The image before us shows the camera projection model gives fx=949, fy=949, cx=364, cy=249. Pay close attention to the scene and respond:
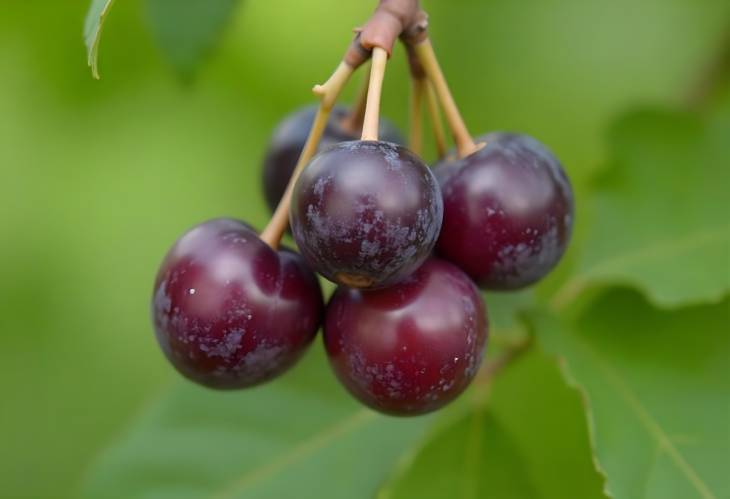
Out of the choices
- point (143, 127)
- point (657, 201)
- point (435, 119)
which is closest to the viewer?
point (435, 119)

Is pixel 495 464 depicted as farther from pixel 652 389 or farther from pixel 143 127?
pixel 143 127

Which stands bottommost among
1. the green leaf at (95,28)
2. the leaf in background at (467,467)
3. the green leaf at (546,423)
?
the green leaf at (546,423)

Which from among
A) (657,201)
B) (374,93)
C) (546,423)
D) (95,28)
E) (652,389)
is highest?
(95,28)

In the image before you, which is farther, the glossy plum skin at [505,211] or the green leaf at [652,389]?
the green leaf at [652,389]

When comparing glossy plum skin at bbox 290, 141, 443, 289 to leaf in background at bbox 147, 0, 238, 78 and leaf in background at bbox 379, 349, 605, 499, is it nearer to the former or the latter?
leaf in background at bbox 379, 349, 605, 499

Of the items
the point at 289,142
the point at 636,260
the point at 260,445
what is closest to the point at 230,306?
the point at 289,142

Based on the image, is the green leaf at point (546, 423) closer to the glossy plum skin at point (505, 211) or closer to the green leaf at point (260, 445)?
the green leaf at point (260, 445)

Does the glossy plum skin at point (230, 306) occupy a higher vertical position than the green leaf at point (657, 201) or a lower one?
higher

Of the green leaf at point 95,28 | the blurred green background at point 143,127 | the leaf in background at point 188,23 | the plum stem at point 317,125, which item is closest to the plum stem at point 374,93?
the plum stem at point 317,125
